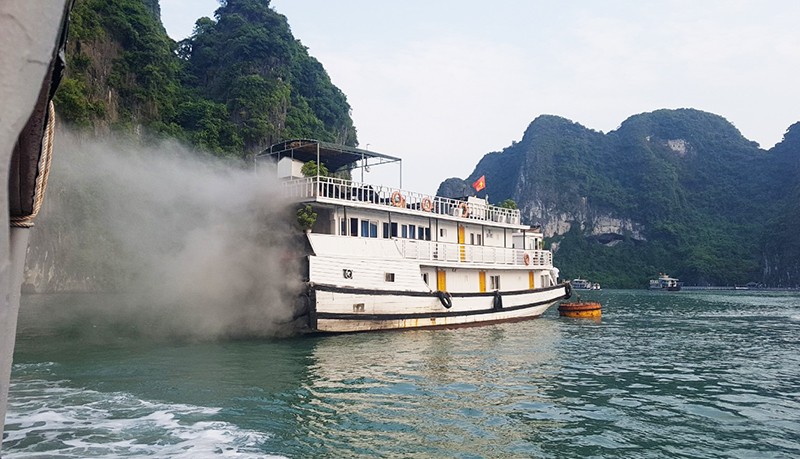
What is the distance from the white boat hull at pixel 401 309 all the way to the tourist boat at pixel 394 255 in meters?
0.04

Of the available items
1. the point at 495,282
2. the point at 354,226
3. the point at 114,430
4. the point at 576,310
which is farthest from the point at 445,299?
the point at 114,430

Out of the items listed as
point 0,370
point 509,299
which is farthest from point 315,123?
point 0,370

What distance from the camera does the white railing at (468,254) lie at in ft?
66.9

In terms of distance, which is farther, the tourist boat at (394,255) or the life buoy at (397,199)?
the life buoy at (397,199)

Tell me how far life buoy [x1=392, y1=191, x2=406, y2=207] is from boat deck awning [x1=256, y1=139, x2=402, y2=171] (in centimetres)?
193

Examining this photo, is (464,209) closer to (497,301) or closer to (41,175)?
(497,301)

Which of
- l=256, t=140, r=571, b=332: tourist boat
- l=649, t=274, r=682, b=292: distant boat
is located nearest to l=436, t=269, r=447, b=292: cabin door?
l=256, t=140, r=571, b=332: tourist boat

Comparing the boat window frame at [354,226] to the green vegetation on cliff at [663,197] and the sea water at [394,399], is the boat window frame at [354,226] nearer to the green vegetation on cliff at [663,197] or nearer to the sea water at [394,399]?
the sea water at [394,399]

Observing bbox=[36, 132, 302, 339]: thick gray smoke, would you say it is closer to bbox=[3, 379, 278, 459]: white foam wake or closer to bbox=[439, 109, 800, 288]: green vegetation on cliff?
bbox=[3, 379, 278, 459]: white foam wake

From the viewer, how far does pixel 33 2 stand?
164 centimetres

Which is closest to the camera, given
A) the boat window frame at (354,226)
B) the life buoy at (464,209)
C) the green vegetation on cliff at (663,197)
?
the boat window frame at (354,226)

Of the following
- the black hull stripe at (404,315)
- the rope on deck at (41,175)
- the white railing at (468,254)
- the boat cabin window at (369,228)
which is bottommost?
the black hull stripe at (404,315)

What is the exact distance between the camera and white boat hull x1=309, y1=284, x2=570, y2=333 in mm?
17203

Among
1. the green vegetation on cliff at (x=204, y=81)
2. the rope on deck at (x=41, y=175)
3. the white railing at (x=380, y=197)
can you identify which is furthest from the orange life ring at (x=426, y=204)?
the green vegetation on cliff at (x=204, y=81)
